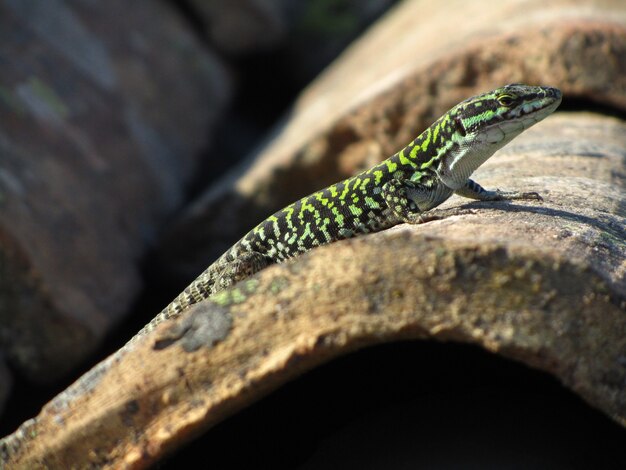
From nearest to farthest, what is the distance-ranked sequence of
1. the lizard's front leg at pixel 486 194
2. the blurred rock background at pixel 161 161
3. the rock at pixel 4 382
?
the blurred rock background at pixel 161 161, the lizard's front leg at pixel 486 194, the rock at pixel 4 382

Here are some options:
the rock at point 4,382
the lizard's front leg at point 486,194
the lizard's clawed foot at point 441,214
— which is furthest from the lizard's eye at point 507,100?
the rock at point 4,382

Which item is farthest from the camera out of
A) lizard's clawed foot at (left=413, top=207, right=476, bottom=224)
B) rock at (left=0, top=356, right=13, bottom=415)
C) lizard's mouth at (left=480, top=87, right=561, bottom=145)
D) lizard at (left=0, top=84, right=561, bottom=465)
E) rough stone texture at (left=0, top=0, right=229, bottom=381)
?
rough stone texture at (left=0, top=0, right=229, bottom=381)

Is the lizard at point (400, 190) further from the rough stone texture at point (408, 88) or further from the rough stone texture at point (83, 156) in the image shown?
the rough stone texture at point (408, 88)

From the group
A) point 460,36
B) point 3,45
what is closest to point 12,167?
point 3,45

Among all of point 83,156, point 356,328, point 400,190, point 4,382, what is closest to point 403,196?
point 400,190

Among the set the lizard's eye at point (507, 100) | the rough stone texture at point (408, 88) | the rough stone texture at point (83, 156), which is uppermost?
the rough stone texture at point (83, 156)

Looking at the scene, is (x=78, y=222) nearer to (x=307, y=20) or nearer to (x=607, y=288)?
(x=607, y=288)

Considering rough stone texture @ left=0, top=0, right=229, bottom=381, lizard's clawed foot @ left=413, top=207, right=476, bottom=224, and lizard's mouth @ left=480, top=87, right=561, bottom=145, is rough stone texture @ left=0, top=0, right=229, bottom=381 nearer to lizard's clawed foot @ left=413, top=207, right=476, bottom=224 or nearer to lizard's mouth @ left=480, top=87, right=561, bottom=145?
lizard's clawed foot @ left=413, top=207, right=476, bottom=224

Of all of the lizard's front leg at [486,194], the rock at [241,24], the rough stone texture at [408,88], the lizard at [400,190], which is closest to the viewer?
the lizard's front leg at [486,194]

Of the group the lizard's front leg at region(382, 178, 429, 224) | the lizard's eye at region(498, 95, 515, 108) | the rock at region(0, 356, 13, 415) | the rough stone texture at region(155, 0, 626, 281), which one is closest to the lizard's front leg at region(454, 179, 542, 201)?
the lizard's front leg at region(382, 178, 429, 224)
